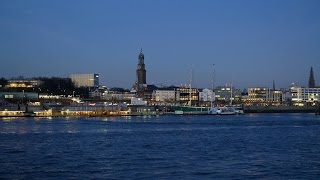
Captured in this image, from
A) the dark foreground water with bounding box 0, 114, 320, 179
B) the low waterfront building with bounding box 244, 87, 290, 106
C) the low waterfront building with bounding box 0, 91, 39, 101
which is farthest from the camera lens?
the low waterfront building with bounding box 244, 87, 290, 106

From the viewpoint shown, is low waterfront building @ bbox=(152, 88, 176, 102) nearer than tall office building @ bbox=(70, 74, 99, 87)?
Yes

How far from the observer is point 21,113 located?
89.0 metres

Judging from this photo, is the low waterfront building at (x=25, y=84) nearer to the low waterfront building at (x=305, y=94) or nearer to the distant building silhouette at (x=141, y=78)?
the distant building silhouette at (x=141, y=78)

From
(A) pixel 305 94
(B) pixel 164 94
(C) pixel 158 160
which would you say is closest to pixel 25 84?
(B) pixel 164 94

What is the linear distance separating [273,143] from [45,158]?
14017mm

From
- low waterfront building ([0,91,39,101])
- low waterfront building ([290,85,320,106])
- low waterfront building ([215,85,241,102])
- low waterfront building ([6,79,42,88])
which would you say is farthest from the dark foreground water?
low waterfront building ([290,85,320,106])

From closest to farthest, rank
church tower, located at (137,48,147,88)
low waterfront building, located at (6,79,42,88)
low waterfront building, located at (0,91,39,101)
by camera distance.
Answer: low waterfront building, located at (0,91,39,101) < low waterfront building, located at (6,79,42,88) < church tower, located at (137,48,147,88)

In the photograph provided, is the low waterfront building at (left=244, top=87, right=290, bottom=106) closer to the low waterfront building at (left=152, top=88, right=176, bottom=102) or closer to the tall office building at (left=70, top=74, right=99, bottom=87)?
the low waterfront building at (left=152, top=88, right=176, bottom=102)

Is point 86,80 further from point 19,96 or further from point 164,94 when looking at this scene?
point 19,96

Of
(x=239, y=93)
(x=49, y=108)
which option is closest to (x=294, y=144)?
(x=49, y=108)

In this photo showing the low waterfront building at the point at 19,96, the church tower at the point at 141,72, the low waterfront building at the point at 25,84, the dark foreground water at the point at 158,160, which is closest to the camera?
the dark foreground water at the point at 158,160

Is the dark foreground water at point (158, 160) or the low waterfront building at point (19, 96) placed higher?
the low waterfront building at point (19, 96)

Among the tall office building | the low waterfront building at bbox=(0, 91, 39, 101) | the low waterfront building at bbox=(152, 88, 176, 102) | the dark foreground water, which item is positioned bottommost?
the dark foreground water

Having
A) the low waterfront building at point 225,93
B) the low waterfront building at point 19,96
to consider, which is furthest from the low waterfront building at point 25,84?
the low waterfront building at point 225,93
